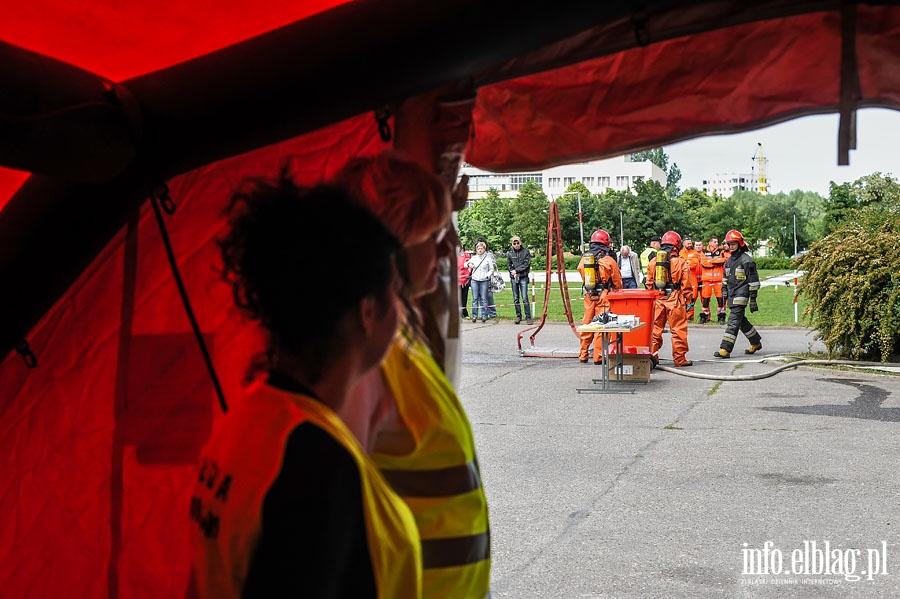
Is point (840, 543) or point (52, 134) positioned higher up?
point (52, 134)

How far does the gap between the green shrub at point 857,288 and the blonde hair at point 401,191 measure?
36.2ft

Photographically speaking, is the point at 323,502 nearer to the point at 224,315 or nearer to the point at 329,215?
the point at 329,215

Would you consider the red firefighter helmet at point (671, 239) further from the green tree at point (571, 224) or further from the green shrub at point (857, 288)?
the green tree at point (571, 224)

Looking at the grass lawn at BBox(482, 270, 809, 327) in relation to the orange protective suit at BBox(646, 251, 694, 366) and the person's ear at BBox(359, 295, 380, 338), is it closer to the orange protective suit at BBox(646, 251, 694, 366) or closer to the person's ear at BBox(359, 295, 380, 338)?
the orange protective suit at BBox(646, 251, 694, 366)

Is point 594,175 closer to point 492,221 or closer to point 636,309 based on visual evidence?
point 492,221

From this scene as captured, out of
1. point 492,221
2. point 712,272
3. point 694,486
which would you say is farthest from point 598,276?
point 492,221

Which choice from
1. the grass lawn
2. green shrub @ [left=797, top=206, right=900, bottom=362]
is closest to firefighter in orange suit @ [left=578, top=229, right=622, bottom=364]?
green shrub @ [left=797, top=206, right=900, bottom=362]

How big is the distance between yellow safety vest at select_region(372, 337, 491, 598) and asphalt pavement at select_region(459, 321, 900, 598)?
294 centimetres

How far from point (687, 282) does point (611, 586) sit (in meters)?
9.36

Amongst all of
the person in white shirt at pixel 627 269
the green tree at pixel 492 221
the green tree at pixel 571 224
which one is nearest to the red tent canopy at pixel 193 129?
the person in white shirt at pixel 627 269

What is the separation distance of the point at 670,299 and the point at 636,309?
89 cm

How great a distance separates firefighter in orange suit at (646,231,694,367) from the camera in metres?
12.4

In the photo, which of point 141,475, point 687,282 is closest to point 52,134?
point 141,475

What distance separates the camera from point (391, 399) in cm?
189
